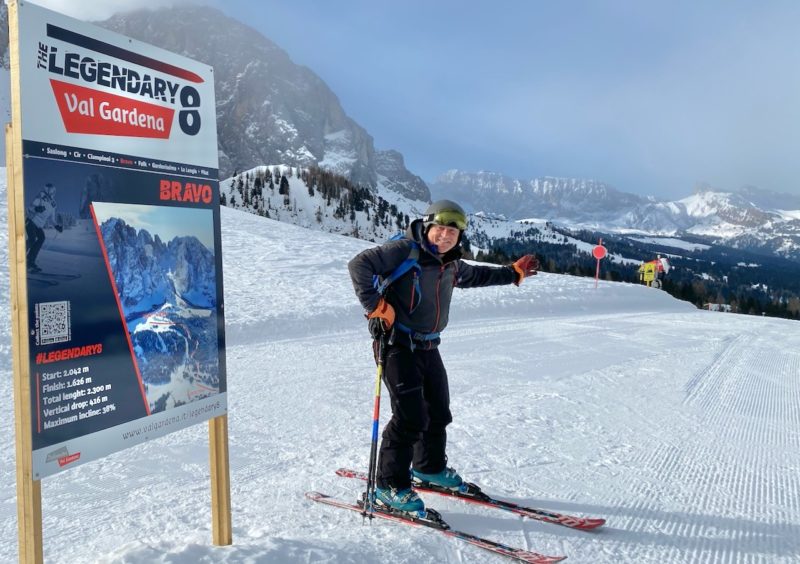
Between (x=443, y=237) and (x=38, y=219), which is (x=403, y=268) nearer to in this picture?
(x=443, y=237)

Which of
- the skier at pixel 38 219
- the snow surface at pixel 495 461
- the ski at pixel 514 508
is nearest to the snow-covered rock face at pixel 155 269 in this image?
the skier at pixel 38 219

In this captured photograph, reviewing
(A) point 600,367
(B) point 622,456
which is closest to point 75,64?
(B) point 622,456

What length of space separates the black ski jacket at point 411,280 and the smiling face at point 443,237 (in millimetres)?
47

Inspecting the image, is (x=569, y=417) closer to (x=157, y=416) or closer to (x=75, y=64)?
(x=157, y=416)

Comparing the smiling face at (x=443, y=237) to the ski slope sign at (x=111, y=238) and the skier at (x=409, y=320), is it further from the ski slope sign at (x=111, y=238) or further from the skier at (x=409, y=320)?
the ski slope sign at (x=111, y=238)

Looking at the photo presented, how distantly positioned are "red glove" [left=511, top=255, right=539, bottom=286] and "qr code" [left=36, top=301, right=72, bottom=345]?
3.42 metres

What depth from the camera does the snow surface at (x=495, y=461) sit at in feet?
10.8

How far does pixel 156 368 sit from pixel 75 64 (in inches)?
57.4

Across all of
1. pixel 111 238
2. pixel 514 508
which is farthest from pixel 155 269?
pixel 514 508

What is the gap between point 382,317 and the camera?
3471 mm

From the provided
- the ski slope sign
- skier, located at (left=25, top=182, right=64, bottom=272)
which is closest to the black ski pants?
the ski slope sign

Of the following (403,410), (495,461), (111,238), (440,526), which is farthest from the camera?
(495,461)

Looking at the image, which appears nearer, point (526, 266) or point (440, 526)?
point (440, 526)

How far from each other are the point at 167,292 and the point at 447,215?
1849 mm
